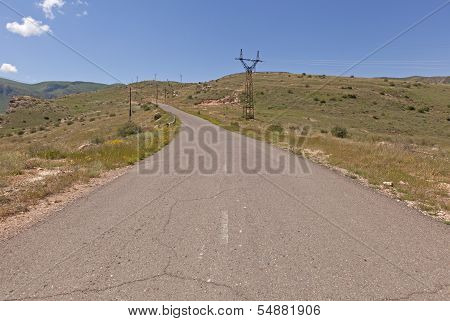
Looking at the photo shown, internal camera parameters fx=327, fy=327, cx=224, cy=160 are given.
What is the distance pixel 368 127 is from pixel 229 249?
146 feet

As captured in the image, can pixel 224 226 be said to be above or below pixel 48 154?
below

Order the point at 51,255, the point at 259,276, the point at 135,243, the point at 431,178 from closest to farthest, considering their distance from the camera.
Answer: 1. the point at 259,276
2. the point at 51,255
3. the point at 135,243
4. the point at 431,178

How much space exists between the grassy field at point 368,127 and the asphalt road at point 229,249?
8.12ft

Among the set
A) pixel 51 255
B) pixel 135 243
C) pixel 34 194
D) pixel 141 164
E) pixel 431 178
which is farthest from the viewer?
pixel 141 164

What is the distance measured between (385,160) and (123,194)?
36.6ft

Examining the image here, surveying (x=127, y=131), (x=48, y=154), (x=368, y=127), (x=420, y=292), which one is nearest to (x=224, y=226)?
(x=420, y=292)

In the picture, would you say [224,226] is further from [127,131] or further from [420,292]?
[127,131]

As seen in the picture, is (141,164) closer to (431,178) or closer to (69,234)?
(69,234)

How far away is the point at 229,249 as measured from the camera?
5195 mm

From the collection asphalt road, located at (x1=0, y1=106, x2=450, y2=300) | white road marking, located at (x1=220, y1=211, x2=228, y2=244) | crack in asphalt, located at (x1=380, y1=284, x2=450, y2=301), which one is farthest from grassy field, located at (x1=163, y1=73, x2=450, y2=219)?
white road marking, located at (x1=220, y1=211, x2=228, y2=244)

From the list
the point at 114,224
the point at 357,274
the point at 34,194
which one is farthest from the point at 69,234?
the point at 357,274

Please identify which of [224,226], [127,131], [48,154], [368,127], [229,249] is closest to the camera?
[229,249]

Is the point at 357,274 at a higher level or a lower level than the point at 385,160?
lower
